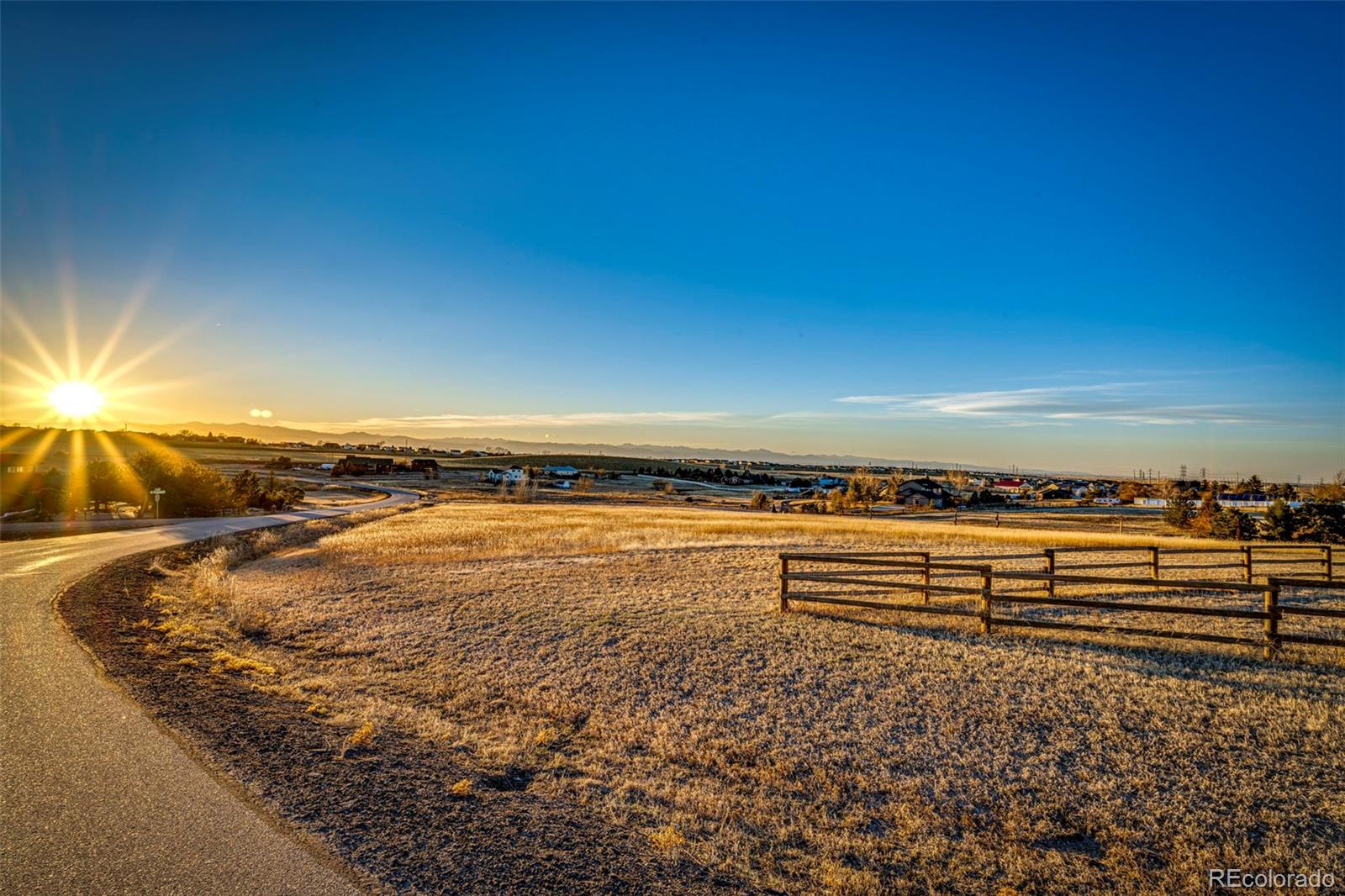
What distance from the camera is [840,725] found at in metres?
8.73

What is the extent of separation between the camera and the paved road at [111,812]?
4.74 metres

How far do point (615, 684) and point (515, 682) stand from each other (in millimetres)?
1711

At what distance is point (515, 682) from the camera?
10477 millimetres

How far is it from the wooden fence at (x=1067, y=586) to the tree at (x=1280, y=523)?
45.0ft

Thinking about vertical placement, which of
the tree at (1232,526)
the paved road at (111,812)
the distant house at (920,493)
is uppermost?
the paved road at (111,812)

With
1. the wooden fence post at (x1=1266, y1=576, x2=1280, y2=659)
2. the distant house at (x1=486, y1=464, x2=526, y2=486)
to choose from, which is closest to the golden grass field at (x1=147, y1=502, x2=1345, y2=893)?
the wooden fence post at (x1=1266, y1=576, x2=1280, y2=659)

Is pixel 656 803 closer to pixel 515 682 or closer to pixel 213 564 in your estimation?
pixel 515 682

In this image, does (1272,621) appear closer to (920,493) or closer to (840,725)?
(840,725)

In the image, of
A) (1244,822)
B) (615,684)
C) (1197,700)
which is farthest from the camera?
(615,684)

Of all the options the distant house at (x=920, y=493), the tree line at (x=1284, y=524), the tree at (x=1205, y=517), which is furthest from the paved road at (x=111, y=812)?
the distant house at (x=920, y=493)

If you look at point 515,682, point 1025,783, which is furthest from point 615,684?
point 1025,783

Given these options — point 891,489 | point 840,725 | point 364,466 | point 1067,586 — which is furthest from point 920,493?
point 364,466

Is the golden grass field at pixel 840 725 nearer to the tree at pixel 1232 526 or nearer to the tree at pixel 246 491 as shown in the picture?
the tree at pixel 1232 526

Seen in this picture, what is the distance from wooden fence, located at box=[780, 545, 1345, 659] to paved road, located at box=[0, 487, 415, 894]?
11.5 m
